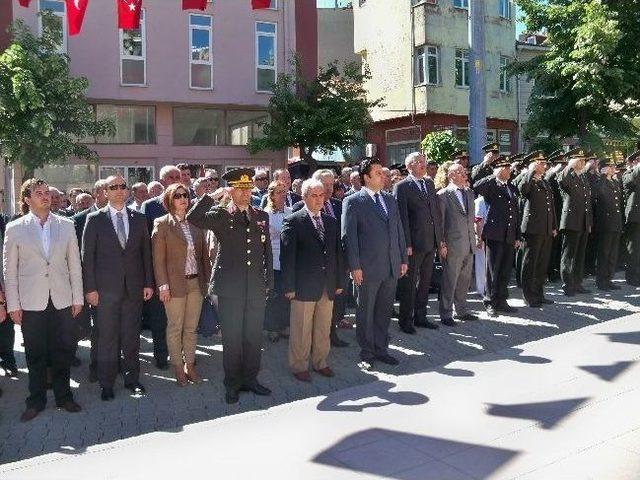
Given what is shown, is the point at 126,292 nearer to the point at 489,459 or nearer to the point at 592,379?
the point at 489,459

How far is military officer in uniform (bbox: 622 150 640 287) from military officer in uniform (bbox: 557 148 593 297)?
3.82 ft

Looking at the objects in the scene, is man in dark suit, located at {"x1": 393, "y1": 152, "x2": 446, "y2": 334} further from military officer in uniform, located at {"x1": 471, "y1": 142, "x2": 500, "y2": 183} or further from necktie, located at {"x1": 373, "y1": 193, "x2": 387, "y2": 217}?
military officer in uniform, located at {"x1": 471, "y1": 142, "x2": 500, "y2": 183}

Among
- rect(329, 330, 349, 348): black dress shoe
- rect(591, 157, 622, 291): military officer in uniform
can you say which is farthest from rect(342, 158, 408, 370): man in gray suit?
rect(591, 157, 622, 291): military officer in uniform

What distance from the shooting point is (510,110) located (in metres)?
28.0

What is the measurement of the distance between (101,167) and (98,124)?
277 centimetres

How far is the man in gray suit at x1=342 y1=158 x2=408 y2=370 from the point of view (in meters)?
6.52

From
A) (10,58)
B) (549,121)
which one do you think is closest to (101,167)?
(10,58)

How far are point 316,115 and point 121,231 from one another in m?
15.1

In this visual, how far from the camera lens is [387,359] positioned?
21.4 ft

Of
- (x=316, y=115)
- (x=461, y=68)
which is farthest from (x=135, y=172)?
(x=461, y=68)

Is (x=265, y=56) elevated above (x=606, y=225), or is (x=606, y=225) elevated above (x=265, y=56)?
(x=265, y=56)

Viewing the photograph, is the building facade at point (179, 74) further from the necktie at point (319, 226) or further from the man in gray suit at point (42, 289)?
the necktie at point (319, 226)

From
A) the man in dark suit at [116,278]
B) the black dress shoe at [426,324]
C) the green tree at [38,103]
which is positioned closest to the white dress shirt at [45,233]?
the man in dark suit at [116,278]

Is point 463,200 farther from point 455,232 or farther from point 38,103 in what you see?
point 38,103
